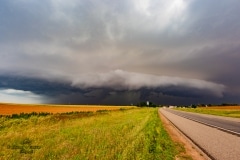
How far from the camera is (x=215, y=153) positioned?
1173 centimetres

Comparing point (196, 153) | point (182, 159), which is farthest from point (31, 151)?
point (196, 153)

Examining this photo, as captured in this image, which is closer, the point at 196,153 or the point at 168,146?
the point at 196,153

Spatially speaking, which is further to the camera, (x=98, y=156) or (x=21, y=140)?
(x=21, y=140)

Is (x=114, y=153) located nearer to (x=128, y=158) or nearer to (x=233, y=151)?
(x=128, y=158)

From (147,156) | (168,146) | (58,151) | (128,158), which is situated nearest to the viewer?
(128,158)

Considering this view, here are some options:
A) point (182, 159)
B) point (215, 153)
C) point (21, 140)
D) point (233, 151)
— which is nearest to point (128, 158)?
point (182, 159)

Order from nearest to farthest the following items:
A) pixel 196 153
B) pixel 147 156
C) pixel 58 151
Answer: pixel 147 156 → pixel 58 151 → pixel 196 153

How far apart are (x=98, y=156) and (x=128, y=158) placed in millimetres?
1185

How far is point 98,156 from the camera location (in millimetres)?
10266

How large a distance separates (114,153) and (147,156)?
52.0 inches

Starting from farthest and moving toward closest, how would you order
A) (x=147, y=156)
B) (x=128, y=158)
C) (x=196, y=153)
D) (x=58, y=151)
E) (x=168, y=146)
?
1. (x=168, y=146)
2. (x=196, y=153)
3. (x=58, y=151)
4. (x=147, y=156)
5. (x=128, y=158)

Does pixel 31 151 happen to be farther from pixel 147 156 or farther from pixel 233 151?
pixel 233 151

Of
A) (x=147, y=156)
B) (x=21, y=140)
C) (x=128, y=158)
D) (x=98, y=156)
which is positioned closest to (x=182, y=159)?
(x=147, y=156)

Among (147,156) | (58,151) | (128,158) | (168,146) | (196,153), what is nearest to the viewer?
(128,158)
